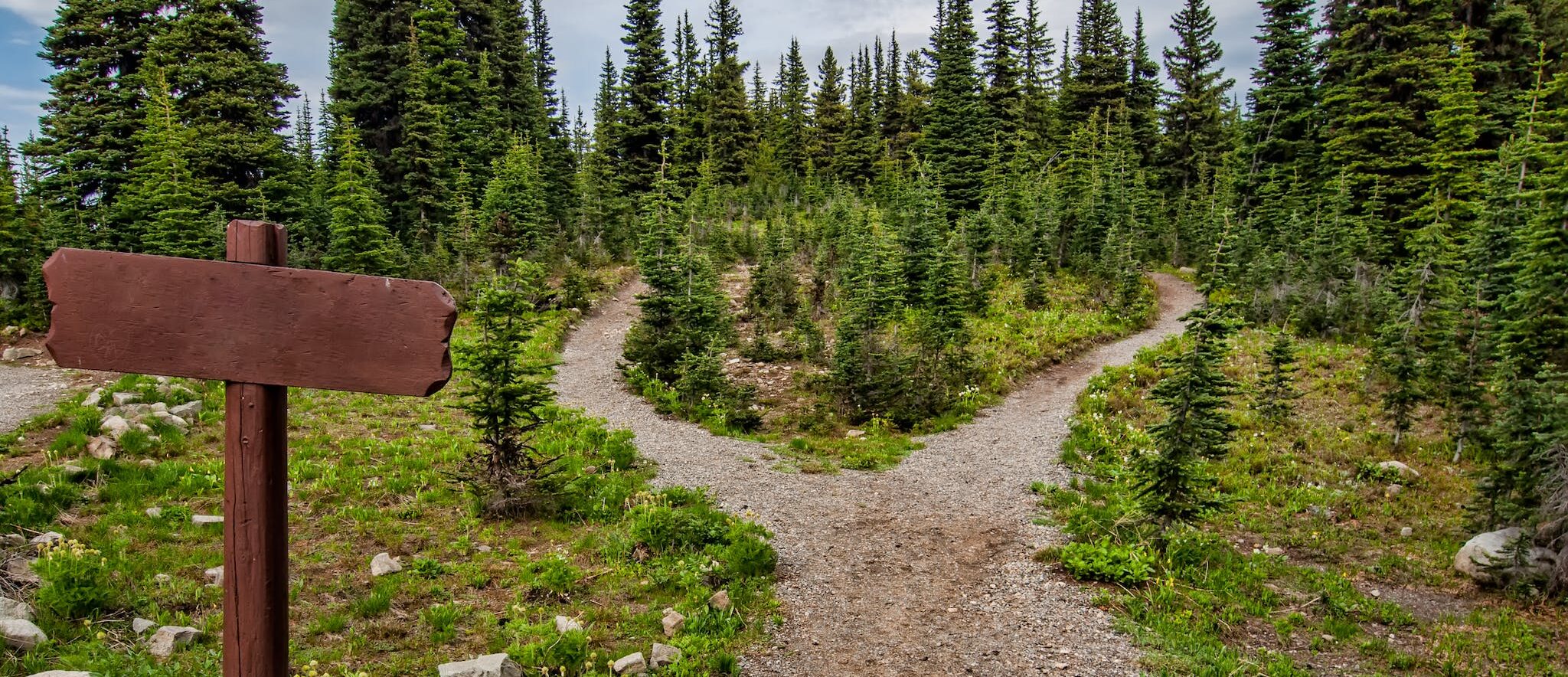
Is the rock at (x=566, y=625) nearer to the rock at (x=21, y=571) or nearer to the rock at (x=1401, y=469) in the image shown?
the rock at (x=21, y=571)

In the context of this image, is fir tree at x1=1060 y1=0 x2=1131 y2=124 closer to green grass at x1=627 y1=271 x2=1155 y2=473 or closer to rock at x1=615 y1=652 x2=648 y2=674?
green grass at x1=627 y1=271 x2=1155 y2=473

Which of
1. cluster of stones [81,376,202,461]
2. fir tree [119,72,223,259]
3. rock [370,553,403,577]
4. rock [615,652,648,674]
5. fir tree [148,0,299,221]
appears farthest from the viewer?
fir tree [148,0,299,221]

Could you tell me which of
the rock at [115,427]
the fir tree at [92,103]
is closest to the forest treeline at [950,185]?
the fir tree at [92,103]

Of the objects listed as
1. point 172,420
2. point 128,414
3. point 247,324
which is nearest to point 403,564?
point 247,324

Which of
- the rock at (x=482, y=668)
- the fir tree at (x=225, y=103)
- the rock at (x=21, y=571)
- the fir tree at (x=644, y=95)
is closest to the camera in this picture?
the rock at (x=482, y=668)

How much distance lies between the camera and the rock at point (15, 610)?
606 centimetres

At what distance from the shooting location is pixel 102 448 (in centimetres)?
1027

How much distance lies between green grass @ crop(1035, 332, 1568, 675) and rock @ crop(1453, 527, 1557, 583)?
0.75 feet

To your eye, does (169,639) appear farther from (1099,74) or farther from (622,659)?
(1099,74)

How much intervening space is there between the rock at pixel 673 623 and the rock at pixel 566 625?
0.84m

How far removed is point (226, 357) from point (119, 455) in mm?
10644

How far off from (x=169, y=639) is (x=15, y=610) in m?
1.48

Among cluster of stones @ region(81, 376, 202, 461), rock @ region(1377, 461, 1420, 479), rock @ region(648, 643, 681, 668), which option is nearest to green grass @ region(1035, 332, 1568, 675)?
rock @ region(1377, 461, 1420, 479)

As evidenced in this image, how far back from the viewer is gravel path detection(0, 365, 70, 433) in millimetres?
12680
